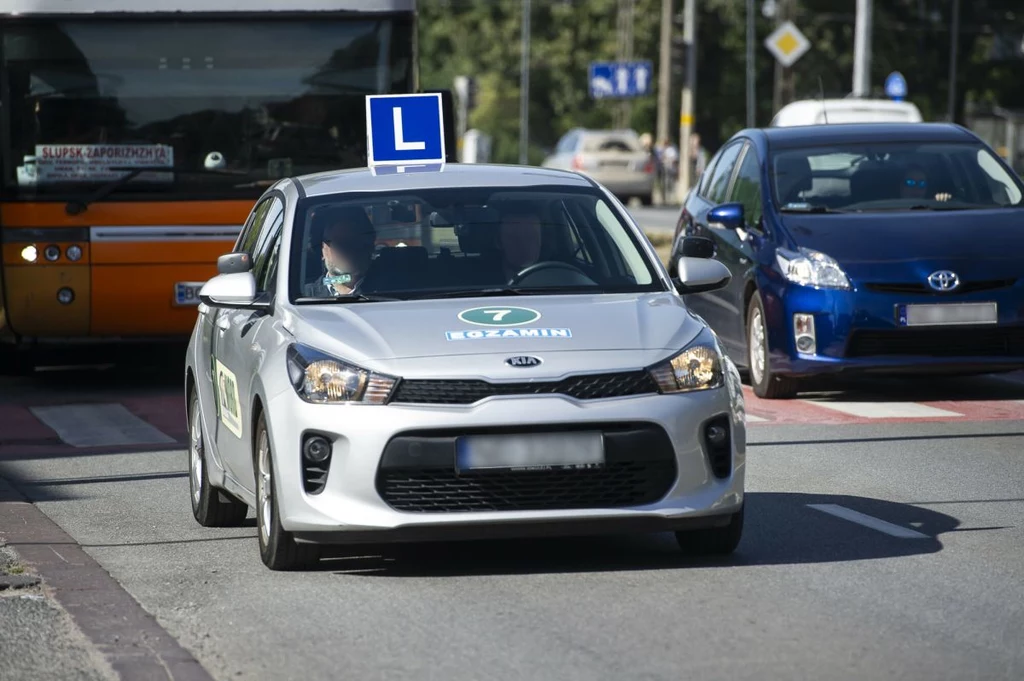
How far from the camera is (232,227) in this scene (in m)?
15.4

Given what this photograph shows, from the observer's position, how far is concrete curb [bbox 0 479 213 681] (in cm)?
628

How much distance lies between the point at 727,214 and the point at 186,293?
397 centimetres

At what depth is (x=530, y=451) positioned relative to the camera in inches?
289

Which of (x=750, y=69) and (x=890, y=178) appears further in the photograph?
(x=750, y=69)

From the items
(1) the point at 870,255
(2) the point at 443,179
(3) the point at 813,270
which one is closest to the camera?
(2) the point at 443,179

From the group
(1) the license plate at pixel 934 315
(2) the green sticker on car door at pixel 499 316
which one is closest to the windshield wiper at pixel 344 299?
(2) the green sticker on car door at pixel 499 316

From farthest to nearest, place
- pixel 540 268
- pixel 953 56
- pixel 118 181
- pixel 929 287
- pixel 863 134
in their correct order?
pixel 953 56 < pixel 118 181 < pixel 863 134 < pixel 929 287 < pixel 540 268

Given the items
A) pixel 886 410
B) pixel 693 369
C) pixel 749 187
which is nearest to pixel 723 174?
pixel 749 187

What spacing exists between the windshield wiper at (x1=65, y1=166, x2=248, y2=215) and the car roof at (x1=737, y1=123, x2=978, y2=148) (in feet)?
12.3

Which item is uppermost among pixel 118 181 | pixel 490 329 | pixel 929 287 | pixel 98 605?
pixel 490 329

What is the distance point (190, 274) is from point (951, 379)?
5299mm

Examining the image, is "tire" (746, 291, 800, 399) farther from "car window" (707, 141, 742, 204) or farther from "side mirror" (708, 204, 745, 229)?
"car window" (707, 141, 742, 204)

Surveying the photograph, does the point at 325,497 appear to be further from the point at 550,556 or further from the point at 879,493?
the point at 879,493

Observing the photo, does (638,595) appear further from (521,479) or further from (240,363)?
(240,363)
